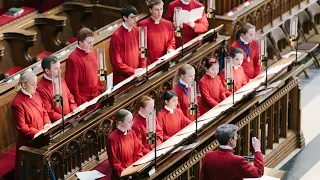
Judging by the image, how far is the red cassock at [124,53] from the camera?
10406 millimetres

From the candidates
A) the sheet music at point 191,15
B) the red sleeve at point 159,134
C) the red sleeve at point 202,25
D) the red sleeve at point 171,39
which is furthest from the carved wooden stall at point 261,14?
the red sleeve at point 159,134

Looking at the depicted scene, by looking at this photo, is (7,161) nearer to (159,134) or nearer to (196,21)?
(159,134)

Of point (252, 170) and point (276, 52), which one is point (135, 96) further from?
point (276, 52)

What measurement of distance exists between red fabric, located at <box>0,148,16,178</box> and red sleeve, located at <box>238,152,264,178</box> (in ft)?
8.35

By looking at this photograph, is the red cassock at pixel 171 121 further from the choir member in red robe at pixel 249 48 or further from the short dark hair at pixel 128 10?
the choir member in red robe at pixel 249 48

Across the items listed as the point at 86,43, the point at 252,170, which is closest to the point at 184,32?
the point at 86,43

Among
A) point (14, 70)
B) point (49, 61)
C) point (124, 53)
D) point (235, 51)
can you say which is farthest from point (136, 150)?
point (14, 70)

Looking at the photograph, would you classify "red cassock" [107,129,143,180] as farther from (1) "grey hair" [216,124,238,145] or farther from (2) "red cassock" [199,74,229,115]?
(2) "red cassock" [199,74,229,115]

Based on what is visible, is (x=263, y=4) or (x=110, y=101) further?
(x=263, y=4)

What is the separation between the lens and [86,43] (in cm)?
982

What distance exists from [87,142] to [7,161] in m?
0.93

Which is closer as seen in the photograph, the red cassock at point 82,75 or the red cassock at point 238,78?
the red cassock at point 82,75

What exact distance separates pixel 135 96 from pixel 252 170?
2162 millimetres

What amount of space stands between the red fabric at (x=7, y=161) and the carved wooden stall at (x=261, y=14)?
3.66 m
